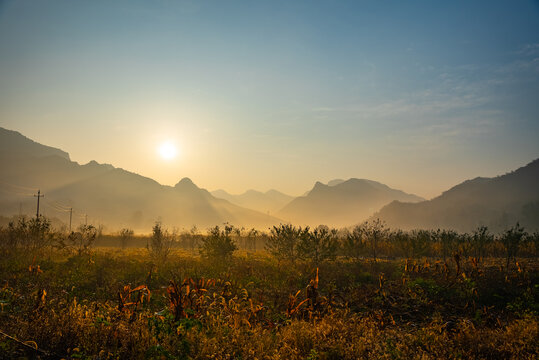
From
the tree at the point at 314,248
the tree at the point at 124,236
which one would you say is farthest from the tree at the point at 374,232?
the tree at the point at 124,236

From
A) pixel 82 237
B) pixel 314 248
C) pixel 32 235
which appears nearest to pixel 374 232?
pixel 314 248

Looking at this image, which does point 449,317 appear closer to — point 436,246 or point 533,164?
point 436,246

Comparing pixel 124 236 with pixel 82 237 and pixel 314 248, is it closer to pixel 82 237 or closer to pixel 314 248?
pixel 82 237

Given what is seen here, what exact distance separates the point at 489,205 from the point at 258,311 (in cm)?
18824

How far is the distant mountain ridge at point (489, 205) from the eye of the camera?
136m

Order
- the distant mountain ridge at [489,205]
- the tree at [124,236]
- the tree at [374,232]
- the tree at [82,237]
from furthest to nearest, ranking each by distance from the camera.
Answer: the distant mountain ridge at [489,205]
the tree at [124,236]
the tree at [374,232]
the tree at [82,237]

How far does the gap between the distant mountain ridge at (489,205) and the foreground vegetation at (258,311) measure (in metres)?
143

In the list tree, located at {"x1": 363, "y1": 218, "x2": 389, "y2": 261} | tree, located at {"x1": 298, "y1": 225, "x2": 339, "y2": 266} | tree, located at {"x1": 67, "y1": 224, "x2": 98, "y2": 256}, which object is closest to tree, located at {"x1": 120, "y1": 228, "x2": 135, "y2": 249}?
tree, located at {"x1": 67, "y1": 224, "x2": 98, "y2": 256}

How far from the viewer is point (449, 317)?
1014cm

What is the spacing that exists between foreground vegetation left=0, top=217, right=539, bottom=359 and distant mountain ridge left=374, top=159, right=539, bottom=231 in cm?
14260

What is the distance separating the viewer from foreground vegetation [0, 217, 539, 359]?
18.4 ft

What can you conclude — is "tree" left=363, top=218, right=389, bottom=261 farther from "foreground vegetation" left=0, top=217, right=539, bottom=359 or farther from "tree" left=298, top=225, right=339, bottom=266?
"foreground vegetation" left=0, top=217, right=539, bottom=359

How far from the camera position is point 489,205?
519 ft

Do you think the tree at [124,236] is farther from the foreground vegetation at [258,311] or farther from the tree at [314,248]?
the tree at [314,248]
